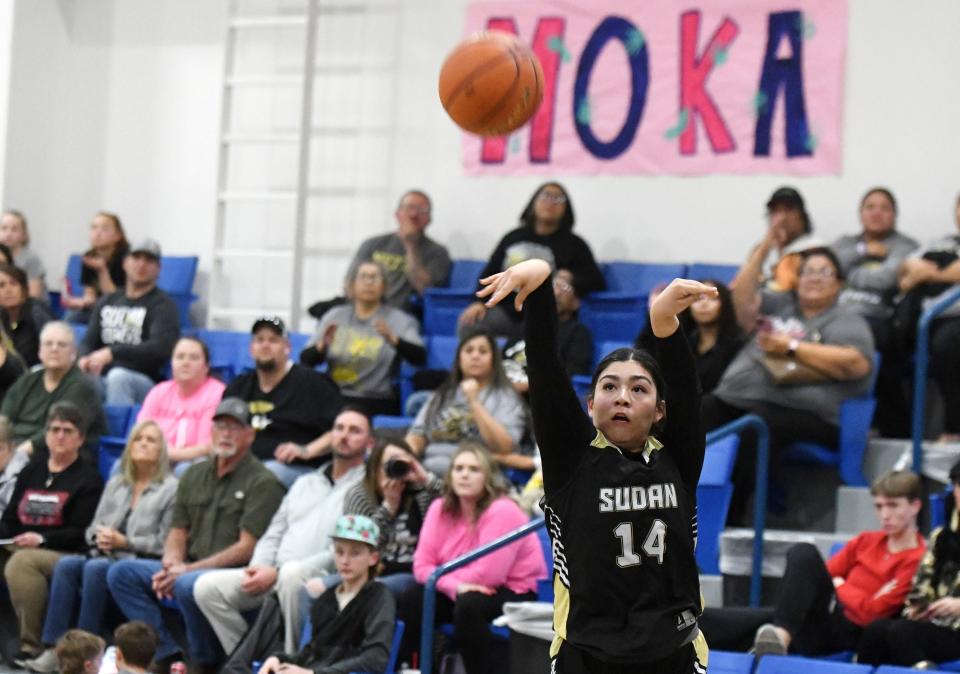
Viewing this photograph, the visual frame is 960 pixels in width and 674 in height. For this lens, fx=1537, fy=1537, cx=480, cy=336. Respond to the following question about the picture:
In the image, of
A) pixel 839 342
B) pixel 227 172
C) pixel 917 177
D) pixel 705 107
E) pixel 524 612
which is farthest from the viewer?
pixel 227 172

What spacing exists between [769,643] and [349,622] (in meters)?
1.60

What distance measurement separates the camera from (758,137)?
895 centimetres

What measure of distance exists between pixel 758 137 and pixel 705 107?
0.38 m

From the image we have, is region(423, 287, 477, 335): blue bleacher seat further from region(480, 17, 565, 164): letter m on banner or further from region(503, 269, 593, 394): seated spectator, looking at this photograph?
region(480, 17, 565, 164): letter m on banner

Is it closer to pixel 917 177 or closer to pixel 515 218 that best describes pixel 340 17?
pixel 515 218

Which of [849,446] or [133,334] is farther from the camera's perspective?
[133,334]

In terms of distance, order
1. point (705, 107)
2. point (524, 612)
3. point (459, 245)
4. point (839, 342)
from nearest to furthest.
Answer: point (524, 612)
point (839, 342)
point (705, 107)
point (459, 245)

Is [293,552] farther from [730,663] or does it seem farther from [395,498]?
[730,663]

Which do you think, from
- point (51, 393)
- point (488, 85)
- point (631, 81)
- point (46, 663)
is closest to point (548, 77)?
point (631, 81)

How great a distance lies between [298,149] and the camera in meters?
10.2

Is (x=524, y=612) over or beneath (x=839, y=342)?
beneath

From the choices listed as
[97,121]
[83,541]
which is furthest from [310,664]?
[97,121]

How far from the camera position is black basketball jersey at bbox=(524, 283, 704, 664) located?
3.24 m

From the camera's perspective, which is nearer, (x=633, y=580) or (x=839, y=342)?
(x=633, y=580)
